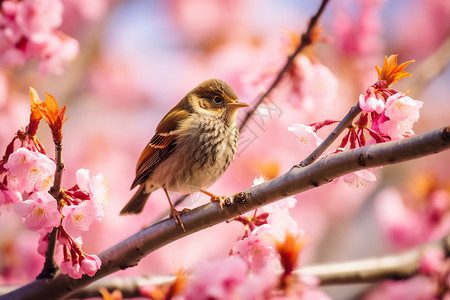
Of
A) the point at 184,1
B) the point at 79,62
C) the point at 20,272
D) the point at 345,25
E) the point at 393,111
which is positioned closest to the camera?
the point at 393,111

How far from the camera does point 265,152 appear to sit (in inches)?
156

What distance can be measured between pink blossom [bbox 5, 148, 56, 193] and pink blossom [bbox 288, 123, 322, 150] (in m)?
0.63

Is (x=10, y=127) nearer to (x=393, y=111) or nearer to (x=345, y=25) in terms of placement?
(x=345, y=25)

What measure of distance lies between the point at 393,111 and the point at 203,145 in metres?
0.91

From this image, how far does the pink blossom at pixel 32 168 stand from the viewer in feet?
4.09

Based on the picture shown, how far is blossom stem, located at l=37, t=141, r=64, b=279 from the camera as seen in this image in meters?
1.20

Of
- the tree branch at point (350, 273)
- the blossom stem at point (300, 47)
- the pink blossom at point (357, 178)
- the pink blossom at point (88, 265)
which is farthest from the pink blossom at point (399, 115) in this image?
the pink blossom at point (88, 265)

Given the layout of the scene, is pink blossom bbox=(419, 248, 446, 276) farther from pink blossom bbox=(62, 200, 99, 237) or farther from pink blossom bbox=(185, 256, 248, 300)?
pink blossom bbox=(62, 200, 99, 237)

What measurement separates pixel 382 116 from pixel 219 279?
590mm

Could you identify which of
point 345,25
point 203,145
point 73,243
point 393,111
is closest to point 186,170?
point 203,145

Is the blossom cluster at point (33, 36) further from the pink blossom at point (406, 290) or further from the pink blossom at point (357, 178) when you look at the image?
the pink blossom at point (406, 290)

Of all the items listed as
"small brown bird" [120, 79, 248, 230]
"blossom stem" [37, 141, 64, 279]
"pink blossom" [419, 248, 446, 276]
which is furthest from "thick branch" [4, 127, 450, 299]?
"pink blossom" [419, 248, 446, 276]

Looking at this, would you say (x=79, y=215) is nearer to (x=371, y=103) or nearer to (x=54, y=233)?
(x=54, y=233)

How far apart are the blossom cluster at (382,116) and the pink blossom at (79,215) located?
1.82ft
